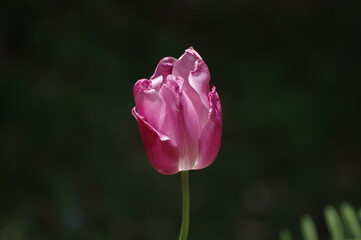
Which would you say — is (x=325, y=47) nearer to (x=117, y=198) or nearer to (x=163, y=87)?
(x=117, y=198)

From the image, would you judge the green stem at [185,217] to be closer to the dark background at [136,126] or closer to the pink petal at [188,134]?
the pink petal at [188,134]

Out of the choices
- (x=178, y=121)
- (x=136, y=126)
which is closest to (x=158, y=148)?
(x=178, y=121)

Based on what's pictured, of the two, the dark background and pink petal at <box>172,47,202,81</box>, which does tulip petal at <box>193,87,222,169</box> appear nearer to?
pink petal at <box>172,47,202,81</box>

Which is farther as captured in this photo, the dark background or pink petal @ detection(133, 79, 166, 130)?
the dark background

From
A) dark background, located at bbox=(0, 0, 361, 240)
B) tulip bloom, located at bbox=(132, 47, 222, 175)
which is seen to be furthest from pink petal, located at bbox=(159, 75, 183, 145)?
dark background, located at bbox=(0, 0, 361, 240)

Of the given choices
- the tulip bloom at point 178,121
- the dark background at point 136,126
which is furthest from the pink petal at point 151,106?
the dark background at point 136,126

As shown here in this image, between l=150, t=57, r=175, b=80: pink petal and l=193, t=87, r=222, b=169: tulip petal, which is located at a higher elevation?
l=150, t=57, r=175, b=80: pink petal

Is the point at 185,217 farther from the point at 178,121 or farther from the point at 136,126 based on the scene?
the point at 136,126
